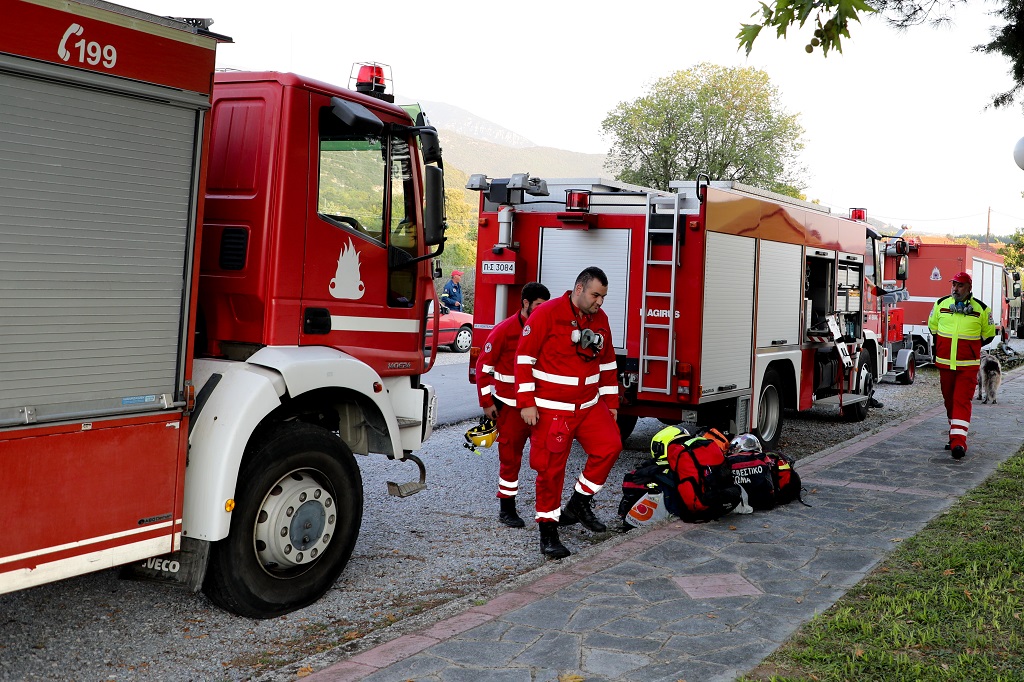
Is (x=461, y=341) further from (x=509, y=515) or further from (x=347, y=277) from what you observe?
(x=347, y=277)

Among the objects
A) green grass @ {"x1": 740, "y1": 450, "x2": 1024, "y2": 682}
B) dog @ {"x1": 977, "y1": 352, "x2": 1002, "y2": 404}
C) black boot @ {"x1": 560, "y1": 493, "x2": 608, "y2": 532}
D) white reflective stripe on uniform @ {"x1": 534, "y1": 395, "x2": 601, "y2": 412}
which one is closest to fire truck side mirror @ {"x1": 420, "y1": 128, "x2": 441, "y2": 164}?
white reflective stripe on uniform @ {"x1": 534, "y1": 395, "x2": 601, "y2": 412}

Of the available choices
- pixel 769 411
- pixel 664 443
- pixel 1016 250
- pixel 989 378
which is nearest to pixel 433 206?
pixel 664 443

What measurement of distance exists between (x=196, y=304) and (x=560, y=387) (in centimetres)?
249

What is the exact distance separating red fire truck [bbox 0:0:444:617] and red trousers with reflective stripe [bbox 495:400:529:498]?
3.61 feet

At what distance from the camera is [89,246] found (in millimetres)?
3855

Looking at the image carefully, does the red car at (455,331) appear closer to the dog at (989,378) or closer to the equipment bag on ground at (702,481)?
the dog at (989,378)

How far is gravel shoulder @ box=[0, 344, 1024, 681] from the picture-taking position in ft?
14.1

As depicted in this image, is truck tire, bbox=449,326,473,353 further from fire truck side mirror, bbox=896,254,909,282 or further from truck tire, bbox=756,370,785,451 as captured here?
truck tire, bbox=756,370,785,451

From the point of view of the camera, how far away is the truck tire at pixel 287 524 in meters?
4.64

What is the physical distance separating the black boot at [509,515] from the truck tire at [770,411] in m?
4.28

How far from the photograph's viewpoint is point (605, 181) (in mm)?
9062

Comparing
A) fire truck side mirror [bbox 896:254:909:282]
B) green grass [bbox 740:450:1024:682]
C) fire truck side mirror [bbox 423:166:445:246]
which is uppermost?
fire truck side mirror [bbox 896:254:909:282]

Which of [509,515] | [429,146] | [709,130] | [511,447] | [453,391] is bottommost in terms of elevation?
[509,515]

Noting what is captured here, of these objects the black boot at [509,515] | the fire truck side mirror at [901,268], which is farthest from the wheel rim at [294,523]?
the fire truck side mirror at [901,268]
